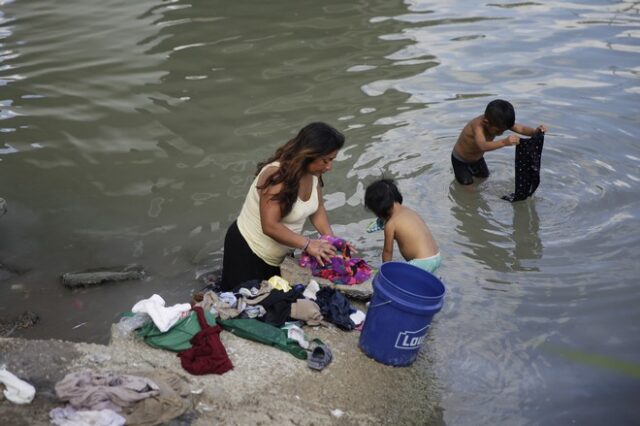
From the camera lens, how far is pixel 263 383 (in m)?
4.83

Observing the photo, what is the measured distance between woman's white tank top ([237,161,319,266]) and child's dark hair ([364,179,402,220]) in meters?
0.43

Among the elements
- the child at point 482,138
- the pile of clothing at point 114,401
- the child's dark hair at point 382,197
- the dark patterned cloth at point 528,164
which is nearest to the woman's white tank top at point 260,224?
the child's dark hair at point 382,197

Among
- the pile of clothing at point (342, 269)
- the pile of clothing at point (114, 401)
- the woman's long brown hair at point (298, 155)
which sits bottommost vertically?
the pile of clothing at point (342, 269)

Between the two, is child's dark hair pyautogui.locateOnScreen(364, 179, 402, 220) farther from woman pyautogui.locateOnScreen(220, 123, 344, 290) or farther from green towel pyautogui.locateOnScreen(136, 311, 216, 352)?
green towel pyautogui.locateOnScreen(136, 311, 216, 352)

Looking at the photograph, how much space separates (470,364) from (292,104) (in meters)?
5.46

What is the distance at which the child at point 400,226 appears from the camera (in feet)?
19.4

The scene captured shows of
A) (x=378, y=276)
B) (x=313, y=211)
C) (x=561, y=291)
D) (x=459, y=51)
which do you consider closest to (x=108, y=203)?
(x=313, y=211)

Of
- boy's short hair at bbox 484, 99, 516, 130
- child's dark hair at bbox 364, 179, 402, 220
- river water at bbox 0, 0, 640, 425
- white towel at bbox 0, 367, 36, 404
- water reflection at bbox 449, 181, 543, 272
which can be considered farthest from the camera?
boy's short hair at bbox 484, 99, 516, 130

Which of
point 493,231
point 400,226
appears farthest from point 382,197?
point 493,231

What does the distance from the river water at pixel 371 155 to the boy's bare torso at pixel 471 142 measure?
42 cm

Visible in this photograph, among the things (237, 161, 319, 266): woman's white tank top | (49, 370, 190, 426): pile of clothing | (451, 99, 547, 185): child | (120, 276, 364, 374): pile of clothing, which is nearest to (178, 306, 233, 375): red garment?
(120, 276, 364, 374): pile of clothing

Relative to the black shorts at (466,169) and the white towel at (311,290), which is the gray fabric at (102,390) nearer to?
the white towel at (311,290)

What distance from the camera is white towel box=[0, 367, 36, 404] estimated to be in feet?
13.8

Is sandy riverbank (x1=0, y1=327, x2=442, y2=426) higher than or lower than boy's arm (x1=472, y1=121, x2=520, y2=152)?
lower
